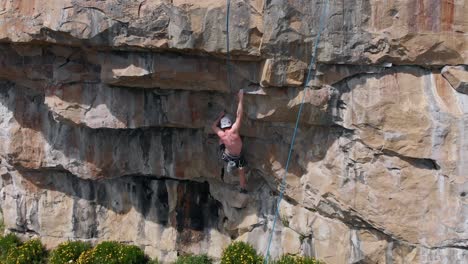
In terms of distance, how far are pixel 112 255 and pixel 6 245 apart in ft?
9.05

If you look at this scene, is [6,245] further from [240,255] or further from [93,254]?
[240,255]

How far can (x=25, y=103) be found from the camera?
11.6m

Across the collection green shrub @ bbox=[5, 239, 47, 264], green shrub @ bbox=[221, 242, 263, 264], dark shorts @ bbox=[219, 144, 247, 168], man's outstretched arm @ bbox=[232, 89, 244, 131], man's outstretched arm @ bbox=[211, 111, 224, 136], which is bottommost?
green shrub @ bbox=[5, 239, 47, 264]

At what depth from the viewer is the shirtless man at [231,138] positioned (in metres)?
9.49

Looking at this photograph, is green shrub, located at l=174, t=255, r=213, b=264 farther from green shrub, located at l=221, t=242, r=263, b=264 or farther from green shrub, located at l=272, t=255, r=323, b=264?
green shrub, located at l=272, t=255, r=323, b=264

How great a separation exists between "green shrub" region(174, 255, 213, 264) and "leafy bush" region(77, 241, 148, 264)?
0.97 meters

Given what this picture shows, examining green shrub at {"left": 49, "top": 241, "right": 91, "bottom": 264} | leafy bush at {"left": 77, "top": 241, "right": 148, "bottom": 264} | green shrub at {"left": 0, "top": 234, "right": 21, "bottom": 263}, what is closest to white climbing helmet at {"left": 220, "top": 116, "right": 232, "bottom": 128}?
leafy bush at {"left": 77, "top": 241, "right": 148, "bottom": 264}

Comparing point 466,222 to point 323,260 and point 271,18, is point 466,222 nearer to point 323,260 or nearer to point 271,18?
point 323,260

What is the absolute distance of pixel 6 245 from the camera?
12250mm

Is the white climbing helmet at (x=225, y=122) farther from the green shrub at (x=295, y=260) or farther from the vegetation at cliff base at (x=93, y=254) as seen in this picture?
the green shrub at (x=295, y=260)

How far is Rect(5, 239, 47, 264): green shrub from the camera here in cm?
1180

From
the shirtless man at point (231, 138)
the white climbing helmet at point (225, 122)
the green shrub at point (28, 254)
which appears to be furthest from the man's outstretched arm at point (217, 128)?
the green shrub at point (28, 254)

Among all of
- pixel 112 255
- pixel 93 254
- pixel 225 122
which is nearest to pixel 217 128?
pixel 225 122

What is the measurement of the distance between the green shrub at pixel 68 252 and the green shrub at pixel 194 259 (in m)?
2.30
